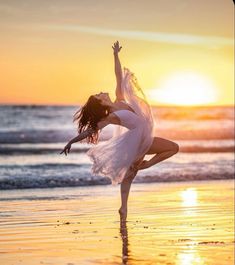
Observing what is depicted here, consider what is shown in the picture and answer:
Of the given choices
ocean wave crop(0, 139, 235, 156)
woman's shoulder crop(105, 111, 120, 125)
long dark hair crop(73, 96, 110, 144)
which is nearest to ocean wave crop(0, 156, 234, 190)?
ocean wave crop(0, 139, 235, 156)

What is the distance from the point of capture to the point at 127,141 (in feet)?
39.9

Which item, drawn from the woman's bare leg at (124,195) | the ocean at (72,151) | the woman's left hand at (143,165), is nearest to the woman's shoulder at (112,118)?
the woman's left hand at (143,165)

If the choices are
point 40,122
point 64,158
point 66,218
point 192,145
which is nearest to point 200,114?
point 40,122

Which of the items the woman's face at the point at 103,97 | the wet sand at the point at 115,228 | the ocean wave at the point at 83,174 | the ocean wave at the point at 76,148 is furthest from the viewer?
the ocean wave at the point at 76,148

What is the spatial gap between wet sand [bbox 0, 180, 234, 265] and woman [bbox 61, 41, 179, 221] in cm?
91

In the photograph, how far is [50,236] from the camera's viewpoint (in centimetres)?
1118

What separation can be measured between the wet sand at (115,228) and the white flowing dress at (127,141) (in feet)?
2.89

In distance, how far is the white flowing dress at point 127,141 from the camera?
12.1 meters

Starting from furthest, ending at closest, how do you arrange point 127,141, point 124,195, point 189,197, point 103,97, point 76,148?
point 76,148 → point 189,197 → point 124,195 → point 127,141 → point 103,97

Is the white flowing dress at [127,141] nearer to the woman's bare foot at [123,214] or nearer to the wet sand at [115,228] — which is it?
the woman's bare foot at [123,214]

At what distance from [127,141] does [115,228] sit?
130 centimetres

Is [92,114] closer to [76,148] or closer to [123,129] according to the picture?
[123,129]

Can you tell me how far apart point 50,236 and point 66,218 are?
2.00 meters

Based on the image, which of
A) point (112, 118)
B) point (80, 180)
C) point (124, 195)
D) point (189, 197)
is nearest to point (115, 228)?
point (124, 195)
